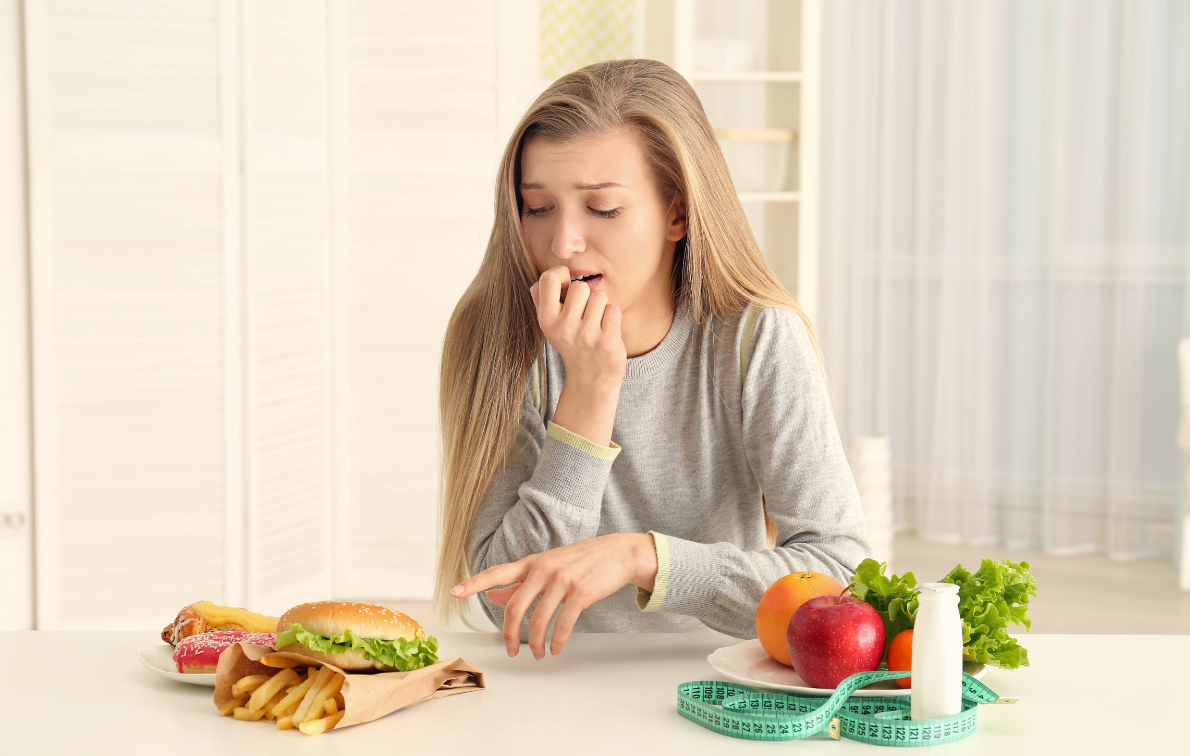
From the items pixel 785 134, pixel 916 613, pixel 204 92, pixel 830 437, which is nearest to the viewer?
pixel 916 613

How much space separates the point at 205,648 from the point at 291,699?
129 mm

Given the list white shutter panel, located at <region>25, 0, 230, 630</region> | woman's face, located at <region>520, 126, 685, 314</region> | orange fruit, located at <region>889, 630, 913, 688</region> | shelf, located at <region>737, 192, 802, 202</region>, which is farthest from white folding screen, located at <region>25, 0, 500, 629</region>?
orange fruit, located at <region>889, 630, 913, 688</region>

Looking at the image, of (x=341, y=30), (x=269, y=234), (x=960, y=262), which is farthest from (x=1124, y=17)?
(x=269, y=234)

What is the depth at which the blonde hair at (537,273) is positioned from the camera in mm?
1297

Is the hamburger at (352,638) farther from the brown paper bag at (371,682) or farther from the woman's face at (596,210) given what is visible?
the woman's face at (596,210)

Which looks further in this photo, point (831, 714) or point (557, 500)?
point (557, 500)

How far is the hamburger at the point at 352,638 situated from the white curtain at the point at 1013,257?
354 centimetres

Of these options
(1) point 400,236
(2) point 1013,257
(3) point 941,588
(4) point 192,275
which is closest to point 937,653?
(3) point 941,588

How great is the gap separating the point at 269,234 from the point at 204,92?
44 centimetres

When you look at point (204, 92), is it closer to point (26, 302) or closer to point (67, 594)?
point (26, 302)

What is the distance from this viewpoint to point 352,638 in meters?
0.88

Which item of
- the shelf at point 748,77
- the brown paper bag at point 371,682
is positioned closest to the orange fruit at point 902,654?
the brown paper bag at point 371,682

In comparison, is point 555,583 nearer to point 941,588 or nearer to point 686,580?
point 686,580

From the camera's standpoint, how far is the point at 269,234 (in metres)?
3.13
